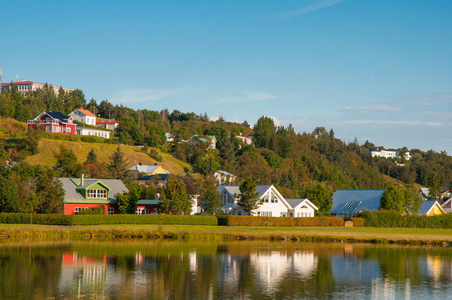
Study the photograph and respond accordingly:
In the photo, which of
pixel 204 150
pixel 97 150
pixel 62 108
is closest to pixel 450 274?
pixel 97 150

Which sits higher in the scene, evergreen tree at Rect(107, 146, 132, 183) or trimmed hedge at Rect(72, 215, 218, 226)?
evergreen tree at Rect(107, 146, 132, 183)

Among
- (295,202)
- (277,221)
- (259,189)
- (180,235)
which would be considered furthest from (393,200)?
(180,235)

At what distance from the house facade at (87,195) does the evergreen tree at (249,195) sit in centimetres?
1694

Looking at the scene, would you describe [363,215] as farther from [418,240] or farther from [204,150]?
[204,150]

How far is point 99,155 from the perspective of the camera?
130125 millimetres

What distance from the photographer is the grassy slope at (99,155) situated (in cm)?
12125

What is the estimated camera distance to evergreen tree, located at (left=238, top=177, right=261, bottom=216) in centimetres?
7544

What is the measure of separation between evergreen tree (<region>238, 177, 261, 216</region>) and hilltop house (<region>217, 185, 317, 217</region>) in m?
3.16

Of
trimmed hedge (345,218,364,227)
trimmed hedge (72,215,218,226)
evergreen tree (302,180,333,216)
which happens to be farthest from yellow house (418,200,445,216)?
trimmed hedge (72,215,218,226)

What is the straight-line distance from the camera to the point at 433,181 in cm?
12612

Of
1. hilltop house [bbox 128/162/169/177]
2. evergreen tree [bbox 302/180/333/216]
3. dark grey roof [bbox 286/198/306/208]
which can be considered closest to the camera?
dark grey roof [bbox 286/198/306/208]

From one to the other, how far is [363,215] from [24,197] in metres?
46.0

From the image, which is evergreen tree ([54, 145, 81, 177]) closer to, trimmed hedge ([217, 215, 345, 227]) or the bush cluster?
the bush cluster

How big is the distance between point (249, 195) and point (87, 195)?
2236 cm
